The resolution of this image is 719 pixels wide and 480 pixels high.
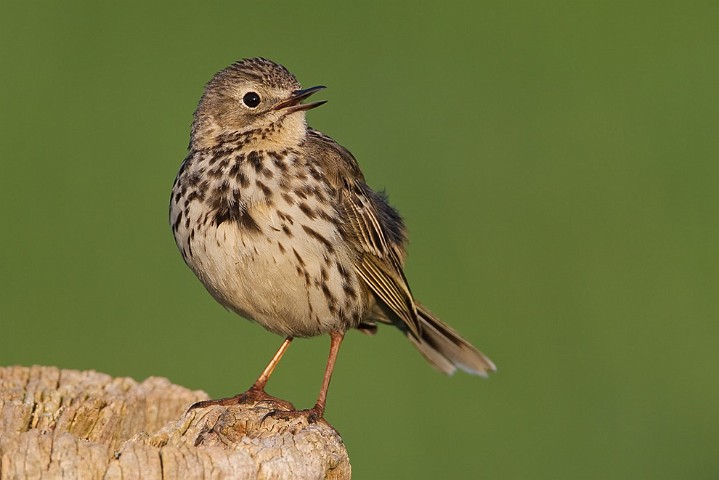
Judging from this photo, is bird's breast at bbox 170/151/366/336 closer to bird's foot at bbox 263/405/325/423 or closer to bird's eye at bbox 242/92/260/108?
bird's eye at bbox 242/92/260/108

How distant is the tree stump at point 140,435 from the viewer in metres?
4.95

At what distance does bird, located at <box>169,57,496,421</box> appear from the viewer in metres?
7.20

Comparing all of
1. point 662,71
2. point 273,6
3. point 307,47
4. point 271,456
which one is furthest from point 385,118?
point 271,456

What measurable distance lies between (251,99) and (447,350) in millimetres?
2108

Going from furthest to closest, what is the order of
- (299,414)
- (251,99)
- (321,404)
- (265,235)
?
(251,99)
(321,404)
(265,235)
(299,414)

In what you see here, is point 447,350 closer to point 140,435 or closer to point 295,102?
point 295,102

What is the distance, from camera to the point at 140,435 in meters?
5.70

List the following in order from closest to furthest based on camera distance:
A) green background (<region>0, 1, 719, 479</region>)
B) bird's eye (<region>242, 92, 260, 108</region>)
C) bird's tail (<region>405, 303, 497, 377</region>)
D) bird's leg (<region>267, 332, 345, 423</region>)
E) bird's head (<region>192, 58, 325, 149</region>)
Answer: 1. bird's leg (<region>267, 332, 345, 423</region>)
2. bird's head (<region>192, 58, 325, 149</region>)
3. bird's eye (<region>242, 92, 260, 108</region>)
4. bird's tail (<region>405, 303, 497, 377</region>)
5. green background (<region>0, 1, 719, 479</region>)

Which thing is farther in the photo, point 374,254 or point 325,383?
point 374,254

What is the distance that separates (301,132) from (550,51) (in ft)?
18.2

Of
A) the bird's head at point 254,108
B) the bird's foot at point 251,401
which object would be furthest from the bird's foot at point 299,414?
the bird's head at point 254,108

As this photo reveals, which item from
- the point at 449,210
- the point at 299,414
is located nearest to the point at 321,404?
the point at 299,414

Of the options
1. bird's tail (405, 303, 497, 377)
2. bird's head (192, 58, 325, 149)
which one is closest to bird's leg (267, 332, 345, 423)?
bird's tail (405, 303, 497, 377)

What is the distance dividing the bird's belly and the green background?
2268 mm
